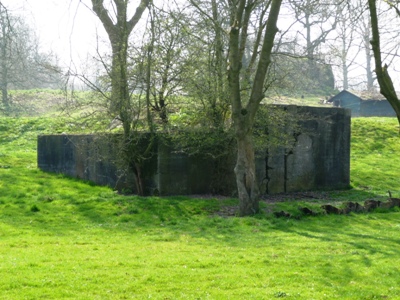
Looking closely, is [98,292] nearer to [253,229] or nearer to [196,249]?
[196,249]

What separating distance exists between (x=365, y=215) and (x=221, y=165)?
518 cm

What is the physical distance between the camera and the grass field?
8.02m

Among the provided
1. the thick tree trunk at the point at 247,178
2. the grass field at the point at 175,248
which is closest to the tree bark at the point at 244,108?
the thick tree trunk at the point at 247,178

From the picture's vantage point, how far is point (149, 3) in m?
14.0

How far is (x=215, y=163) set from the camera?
1914cm

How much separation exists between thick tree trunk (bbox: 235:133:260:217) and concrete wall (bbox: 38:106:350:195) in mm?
3178

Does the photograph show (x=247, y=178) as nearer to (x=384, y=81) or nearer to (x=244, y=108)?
(x=244, y=108)

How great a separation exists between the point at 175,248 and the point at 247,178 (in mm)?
4873

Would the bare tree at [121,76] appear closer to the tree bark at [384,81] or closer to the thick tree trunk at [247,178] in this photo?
the thick tree trunk at [247,178]

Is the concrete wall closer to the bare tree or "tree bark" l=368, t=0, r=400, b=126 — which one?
the bare tree

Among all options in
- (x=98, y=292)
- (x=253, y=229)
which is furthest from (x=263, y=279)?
(x=253, y=229)

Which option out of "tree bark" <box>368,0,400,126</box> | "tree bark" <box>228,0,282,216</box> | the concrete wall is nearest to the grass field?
"tree bark" <box>228,0,282,216</box>

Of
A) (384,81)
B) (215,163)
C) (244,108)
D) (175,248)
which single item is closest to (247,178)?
(244,108)

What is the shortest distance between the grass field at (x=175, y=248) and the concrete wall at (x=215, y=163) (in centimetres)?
93
